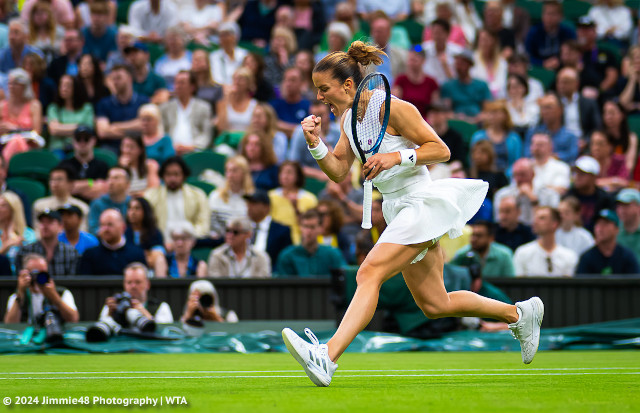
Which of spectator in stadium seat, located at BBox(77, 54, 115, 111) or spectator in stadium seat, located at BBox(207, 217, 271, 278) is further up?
spectator in stadium seat, located at BBox(77, 54, 115, 111)

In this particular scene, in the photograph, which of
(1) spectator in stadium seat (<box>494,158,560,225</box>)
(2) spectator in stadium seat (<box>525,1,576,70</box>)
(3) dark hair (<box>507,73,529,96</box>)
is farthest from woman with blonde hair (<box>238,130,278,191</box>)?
(2) spectator in stadium seat (<box>525,1,576,70</box>)

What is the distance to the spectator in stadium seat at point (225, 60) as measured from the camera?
1420 cm

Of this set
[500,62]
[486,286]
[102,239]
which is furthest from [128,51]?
[486,286]

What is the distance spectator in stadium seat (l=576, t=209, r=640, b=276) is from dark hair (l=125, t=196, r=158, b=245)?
459 centimetres

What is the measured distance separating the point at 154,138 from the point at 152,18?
3.40m

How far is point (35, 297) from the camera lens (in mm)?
8812

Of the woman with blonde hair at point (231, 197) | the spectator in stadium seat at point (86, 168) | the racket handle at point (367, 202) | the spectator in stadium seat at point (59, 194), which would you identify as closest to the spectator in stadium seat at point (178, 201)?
the woman with blonde hair at point (231, 197)

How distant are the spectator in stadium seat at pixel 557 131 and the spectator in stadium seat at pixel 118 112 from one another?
5.24m

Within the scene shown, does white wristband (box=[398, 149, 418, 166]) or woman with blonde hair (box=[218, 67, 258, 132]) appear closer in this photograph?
white wristband (box=[398, 149, 418, 166])

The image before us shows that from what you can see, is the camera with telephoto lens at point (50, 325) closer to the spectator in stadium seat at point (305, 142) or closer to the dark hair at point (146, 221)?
the dark hair at point (146, 221)

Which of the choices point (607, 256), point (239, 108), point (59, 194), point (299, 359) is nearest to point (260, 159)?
point (239, 108)

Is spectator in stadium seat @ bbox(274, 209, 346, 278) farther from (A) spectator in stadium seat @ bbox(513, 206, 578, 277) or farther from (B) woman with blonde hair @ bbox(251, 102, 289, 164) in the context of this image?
(B) woman with blonde hair @ bbox(251, 102, 289, 164)

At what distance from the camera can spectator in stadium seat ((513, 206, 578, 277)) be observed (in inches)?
413

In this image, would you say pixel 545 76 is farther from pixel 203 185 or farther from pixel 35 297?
pixel 35 297
